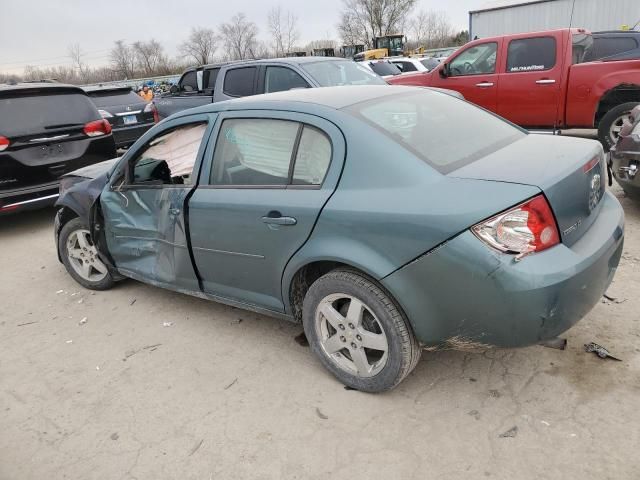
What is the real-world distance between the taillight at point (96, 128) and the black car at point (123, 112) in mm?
2805

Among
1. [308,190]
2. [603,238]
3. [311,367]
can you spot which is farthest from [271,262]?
[603,238]

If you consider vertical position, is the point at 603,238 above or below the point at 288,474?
above

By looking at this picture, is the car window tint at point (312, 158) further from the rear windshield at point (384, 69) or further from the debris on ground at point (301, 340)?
the rear windshield at point (384, 69)

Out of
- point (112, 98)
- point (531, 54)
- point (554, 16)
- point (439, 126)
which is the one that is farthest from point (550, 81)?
point (554, 16)

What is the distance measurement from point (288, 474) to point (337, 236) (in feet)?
3.79

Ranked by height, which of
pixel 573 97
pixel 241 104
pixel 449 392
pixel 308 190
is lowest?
pixel 449 392

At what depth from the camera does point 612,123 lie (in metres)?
7.30

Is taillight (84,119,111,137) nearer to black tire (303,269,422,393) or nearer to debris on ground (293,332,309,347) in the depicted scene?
debris on ground (293,332,309,347)

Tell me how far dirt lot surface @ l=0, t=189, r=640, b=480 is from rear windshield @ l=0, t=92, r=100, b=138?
3.34m

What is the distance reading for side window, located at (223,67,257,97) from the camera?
7.69 meters

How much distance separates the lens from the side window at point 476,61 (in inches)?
332

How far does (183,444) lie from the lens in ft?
8.57

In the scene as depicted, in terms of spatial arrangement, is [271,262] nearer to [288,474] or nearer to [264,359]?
[264,359]

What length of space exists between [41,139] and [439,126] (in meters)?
5.24
